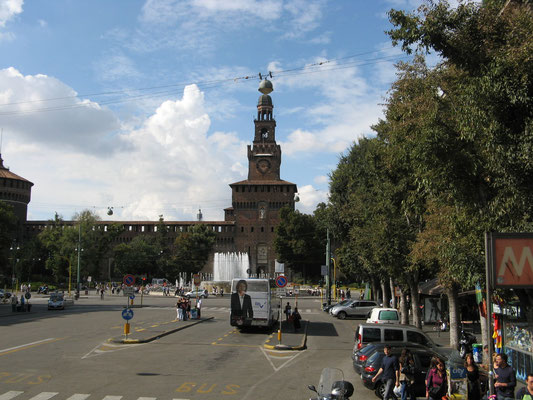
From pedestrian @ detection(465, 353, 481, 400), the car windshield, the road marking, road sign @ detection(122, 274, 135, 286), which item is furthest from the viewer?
the car windshield

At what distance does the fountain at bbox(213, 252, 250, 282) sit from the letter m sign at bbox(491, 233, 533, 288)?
279 ft

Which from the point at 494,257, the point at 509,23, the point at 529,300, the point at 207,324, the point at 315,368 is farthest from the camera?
the point at 207,324

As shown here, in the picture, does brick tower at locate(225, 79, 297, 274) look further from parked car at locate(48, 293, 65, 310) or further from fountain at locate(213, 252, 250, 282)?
parked car at locate(48, 293, 65, 310)

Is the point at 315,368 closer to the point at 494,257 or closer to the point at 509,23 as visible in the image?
the point at 494,257

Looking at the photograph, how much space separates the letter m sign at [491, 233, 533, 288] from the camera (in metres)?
7.67

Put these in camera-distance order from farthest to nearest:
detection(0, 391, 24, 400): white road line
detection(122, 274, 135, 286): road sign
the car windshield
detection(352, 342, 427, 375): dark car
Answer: the car windshield → detection(122, 274, 135, 286): road sign → detection(352, 342, 427, 375): dark car → detection(0, 391, 24, 400): white road line

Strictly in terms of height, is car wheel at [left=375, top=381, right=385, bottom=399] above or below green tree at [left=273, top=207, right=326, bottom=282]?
below

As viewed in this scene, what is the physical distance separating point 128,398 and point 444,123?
9.67 meters

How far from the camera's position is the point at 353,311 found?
37281mm

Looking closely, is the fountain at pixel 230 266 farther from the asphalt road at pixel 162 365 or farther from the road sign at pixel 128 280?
the asphalt road at pixel 162 365

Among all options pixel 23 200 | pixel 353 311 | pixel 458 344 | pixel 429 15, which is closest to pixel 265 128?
pixel 23 200

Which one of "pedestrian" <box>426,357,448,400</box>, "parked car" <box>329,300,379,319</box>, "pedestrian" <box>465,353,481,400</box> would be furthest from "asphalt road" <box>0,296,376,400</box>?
"parked car" <box>329,300,379,319</box>

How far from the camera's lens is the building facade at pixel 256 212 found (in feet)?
352

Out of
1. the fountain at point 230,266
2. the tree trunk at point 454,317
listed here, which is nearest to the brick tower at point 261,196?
the fountain at point 230,266
